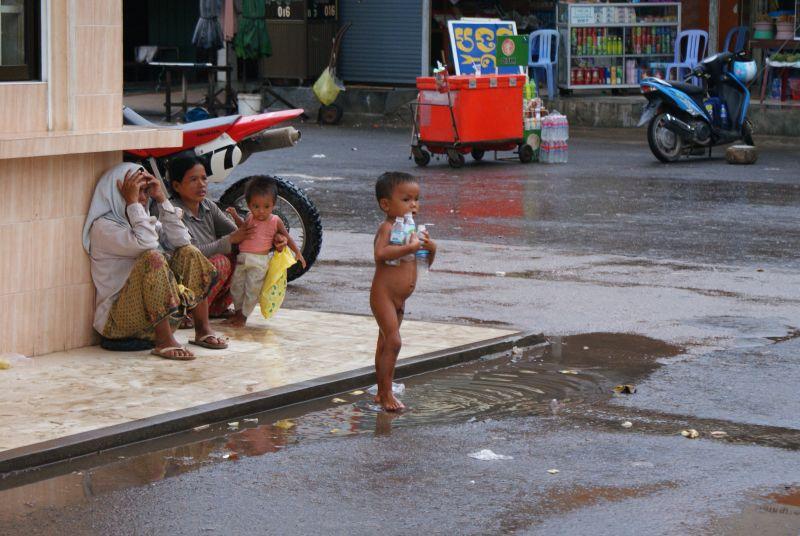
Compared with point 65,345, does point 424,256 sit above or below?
above

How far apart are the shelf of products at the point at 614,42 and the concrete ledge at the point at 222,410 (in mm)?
17180

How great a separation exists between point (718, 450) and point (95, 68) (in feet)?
12.6

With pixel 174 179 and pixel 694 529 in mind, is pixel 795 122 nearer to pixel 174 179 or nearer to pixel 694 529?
pixel 174 179

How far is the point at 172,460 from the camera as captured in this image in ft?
20.0

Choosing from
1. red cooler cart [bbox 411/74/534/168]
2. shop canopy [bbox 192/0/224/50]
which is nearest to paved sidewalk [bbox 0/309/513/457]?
red cooler cart [bbox 411/74/534/168]

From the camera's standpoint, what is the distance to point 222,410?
263 inches

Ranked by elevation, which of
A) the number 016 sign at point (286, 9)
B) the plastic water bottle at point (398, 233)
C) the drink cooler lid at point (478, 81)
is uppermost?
the number 016 sign at point (286, 9)

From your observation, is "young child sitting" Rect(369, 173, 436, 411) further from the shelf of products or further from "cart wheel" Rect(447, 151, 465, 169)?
the shelf of products

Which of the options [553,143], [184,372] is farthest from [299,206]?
[553,143]

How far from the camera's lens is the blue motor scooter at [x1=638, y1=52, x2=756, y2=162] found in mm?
19109

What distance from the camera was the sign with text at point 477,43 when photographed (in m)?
20.2

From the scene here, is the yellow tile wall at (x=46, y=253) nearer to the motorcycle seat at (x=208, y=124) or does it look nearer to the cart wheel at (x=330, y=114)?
the motorcycle seat at (x=208, y=124)

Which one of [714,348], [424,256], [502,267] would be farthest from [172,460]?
[502,267]

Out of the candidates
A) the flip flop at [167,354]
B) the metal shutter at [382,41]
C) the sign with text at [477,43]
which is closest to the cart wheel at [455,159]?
the sign with text at [477,43]
